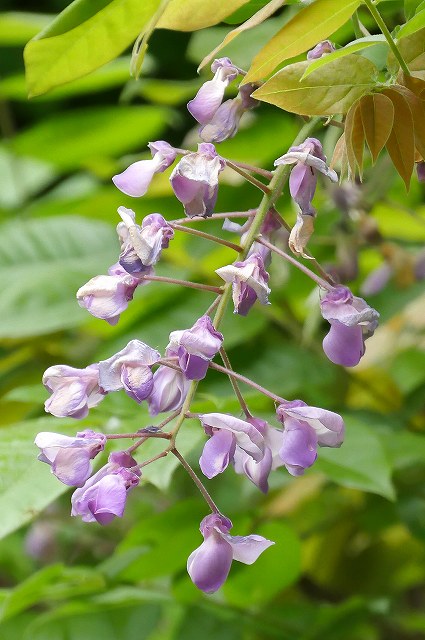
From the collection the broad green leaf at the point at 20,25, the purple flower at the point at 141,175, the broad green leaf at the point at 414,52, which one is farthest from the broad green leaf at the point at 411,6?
the broad green leaf at the point at 20,25

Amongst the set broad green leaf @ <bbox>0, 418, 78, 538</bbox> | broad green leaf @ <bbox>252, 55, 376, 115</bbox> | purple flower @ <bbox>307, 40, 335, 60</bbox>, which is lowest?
broad green leaf @ <bbox>0, 418, 78, 538</bbox>

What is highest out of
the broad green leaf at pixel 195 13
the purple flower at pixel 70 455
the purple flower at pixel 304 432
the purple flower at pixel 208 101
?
the broad green leaf at pixel 195 13

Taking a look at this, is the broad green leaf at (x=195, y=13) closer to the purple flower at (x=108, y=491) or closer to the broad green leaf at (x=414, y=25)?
the broad green leaf at (x=414, y=25)

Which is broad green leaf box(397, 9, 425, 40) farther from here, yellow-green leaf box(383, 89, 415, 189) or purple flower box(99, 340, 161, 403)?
purple flower box(99, 340, 161, 403)

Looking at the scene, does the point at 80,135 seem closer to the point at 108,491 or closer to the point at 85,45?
the point at 85,45

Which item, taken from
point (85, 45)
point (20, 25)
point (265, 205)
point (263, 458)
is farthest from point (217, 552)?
point (20, 25)

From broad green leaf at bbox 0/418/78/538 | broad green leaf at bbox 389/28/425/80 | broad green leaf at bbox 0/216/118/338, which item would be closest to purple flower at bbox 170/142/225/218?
broad green leaf at bbox 389/28/425/80

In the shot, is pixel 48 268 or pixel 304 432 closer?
pixel 304 432
